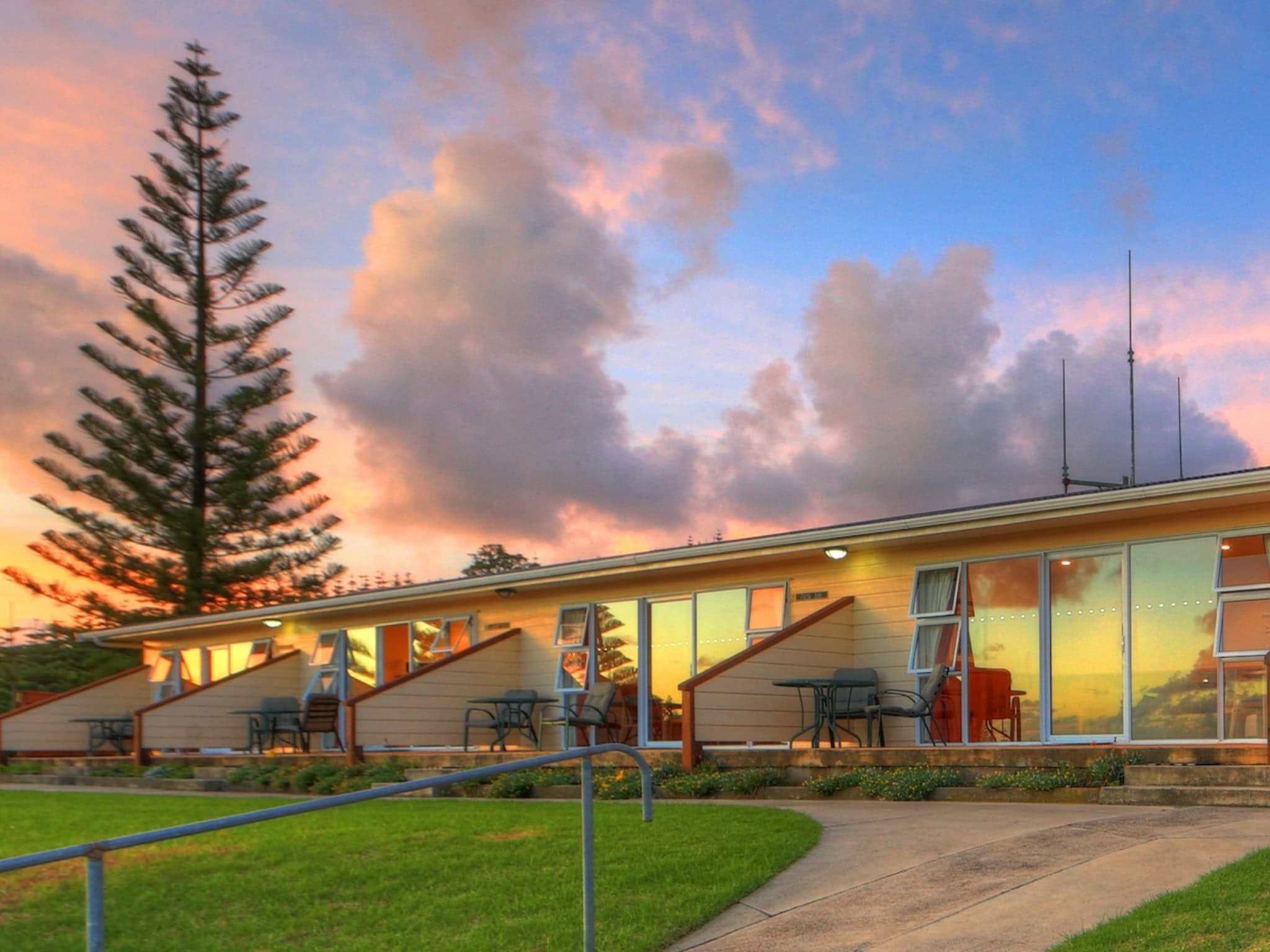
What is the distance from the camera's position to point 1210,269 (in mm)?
15578

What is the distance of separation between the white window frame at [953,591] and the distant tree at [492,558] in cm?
3288

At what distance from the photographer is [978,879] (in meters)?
6.61

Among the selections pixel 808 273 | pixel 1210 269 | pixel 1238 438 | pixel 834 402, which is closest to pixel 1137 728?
pixel 1210 269

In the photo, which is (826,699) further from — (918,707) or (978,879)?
(978,879)

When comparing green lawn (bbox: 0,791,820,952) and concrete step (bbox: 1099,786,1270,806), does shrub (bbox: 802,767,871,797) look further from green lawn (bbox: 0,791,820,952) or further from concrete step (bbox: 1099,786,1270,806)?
concrete step (bbox: 1099,786,1270,806)

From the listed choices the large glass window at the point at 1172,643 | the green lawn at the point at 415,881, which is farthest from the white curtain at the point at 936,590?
the green lawn at the point at 415,881

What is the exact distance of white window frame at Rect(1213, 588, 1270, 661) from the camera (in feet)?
36.5

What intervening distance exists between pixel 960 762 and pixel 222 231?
96.4 feet

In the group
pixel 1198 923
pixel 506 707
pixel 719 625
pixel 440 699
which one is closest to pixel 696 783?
pixel 719 625

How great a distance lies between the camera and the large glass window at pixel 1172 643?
39.4ft

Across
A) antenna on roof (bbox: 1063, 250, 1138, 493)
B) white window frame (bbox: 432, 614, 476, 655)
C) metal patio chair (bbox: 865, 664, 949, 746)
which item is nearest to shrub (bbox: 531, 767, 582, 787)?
metal patio chair (bbox: 865, 664, 949, 746)

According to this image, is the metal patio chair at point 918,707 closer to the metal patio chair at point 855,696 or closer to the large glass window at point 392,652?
the metal patio chair at point 855,696

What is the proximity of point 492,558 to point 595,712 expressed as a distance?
31759 millimetres

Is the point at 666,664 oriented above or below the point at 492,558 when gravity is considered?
below
